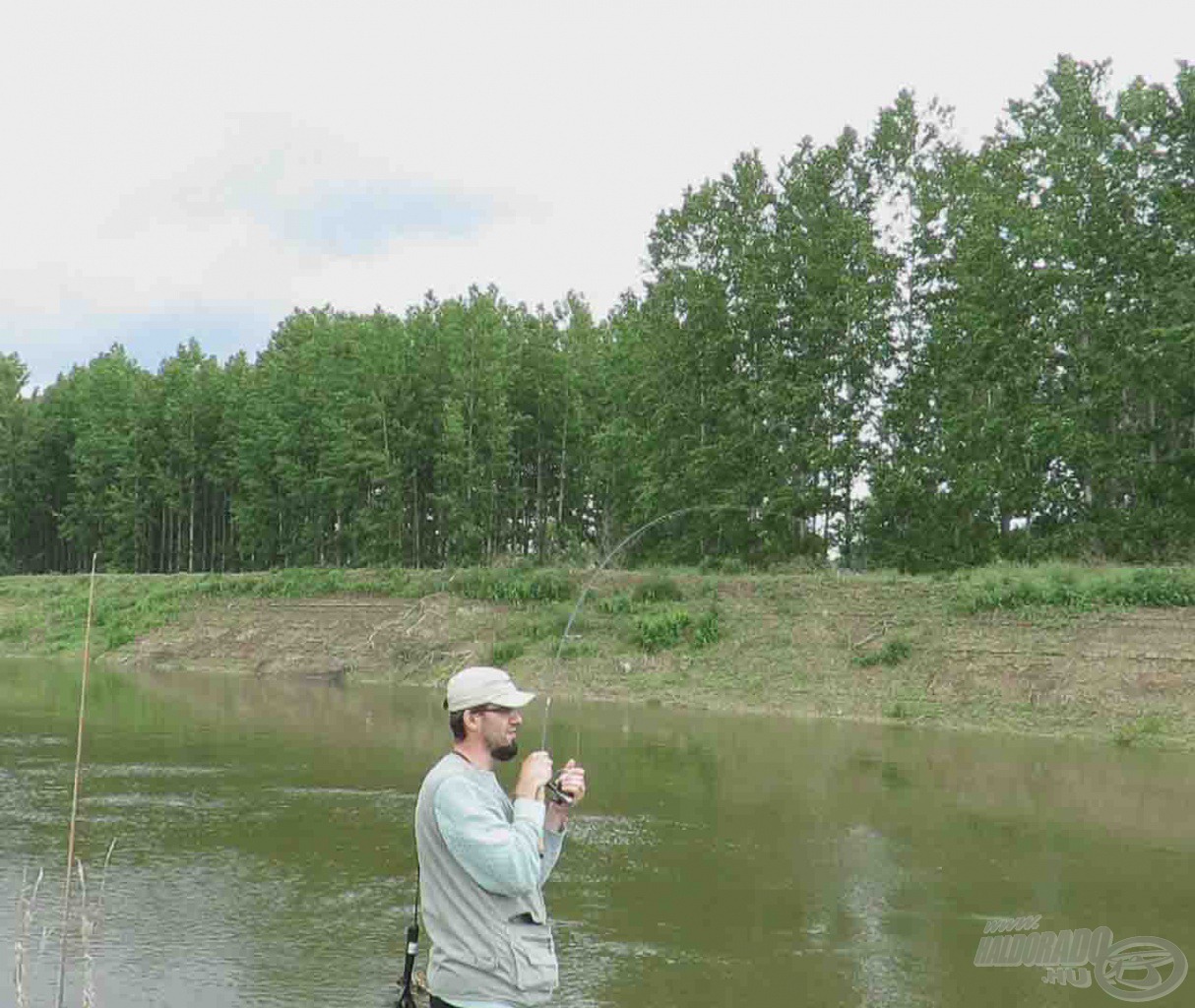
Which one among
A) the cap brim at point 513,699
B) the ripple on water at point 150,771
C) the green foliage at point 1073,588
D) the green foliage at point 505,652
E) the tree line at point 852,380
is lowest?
the ripple on water at point 150,771

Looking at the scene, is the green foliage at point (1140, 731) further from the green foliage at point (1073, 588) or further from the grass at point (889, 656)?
the grass at point (889, 656)

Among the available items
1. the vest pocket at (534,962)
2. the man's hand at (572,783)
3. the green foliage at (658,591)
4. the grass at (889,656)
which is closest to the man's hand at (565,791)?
the man's hand at (572,783)

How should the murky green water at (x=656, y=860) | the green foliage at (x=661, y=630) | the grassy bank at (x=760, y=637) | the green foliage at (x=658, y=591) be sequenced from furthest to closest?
the green foliage at (x=658, y=591), the green foliage at (x=661, y=630), the grassy bank at (x=760, y=637), the murky green water at (x=656, y=860)

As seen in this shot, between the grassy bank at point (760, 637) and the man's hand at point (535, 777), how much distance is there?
18.5 meters

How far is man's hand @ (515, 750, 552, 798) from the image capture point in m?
3.73

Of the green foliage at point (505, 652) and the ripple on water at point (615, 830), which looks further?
the green foliage at point (505, 652)

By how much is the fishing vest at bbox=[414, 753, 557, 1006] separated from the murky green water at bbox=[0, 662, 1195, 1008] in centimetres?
276

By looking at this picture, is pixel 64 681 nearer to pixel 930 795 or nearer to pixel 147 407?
pixel 930 795

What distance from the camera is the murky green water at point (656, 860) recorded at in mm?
7891

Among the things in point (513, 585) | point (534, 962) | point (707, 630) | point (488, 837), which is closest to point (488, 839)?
point (488, 837)

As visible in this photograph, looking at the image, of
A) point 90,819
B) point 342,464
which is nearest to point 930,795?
point 90,819

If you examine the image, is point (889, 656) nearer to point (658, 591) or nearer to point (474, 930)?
point (658, 591)

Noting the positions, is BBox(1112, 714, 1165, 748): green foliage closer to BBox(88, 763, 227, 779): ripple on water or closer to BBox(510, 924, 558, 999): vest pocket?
BBox(88, 763, 227, 779): ripple on water

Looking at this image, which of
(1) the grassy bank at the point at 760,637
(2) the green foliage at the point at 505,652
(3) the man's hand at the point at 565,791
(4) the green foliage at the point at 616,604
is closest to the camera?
(3) the man's hand at the point at 565,791
